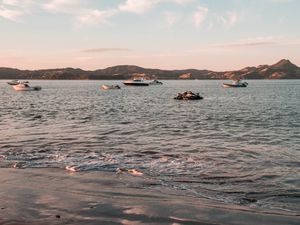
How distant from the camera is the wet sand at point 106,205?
10938mm

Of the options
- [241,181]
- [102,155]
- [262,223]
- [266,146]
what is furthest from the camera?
[266,146]

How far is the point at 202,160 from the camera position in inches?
833

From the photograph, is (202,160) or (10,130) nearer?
(202,160)

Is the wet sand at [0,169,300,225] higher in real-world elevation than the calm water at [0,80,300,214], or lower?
higher

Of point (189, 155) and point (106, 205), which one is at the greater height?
point (106, 205)

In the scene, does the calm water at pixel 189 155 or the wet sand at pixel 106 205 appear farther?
the calm water at pixel 189 155

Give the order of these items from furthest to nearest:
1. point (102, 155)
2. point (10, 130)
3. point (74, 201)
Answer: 1. point (10, 130)
2. point (102, 155)
3. point (74, 201)

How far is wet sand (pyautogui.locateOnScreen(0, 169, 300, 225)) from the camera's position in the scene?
10.9 meters

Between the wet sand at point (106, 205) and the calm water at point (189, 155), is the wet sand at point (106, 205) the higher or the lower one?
the higher one

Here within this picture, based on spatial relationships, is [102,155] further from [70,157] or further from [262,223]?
[262,223]

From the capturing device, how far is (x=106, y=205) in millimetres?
12281

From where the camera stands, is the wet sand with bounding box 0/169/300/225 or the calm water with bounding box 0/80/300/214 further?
the calm water with bounding box 0/80/300/214

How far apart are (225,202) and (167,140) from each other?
51.3ft

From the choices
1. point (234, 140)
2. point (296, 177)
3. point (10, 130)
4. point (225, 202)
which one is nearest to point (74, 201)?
point (225, 202)
